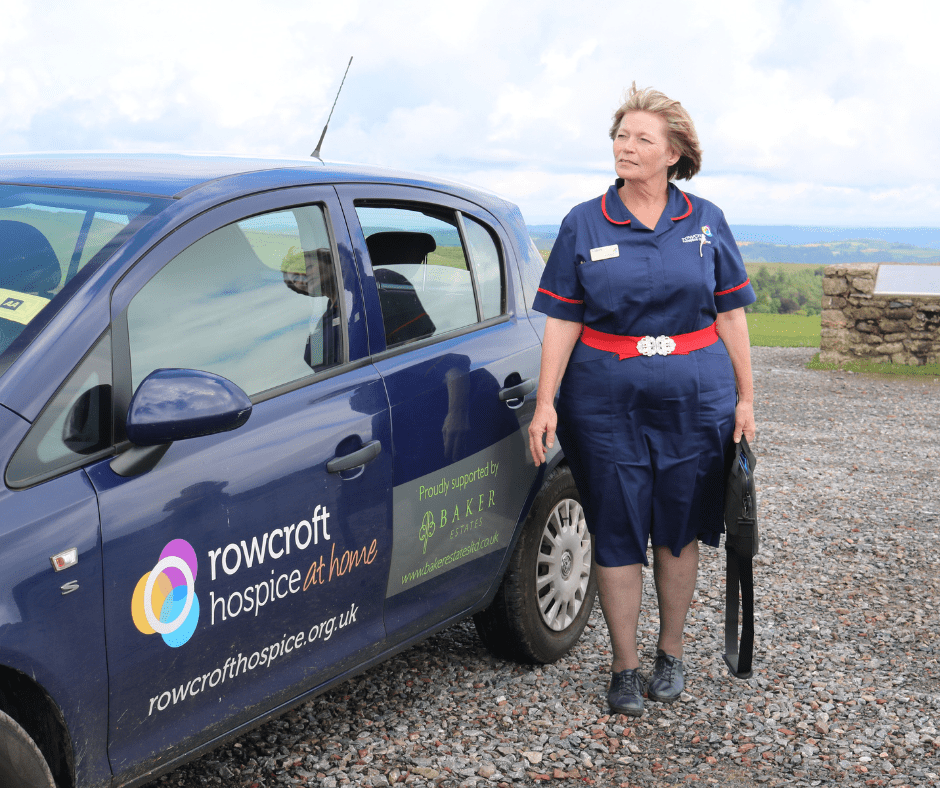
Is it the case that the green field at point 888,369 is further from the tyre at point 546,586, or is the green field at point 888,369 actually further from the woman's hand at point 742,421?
the woman's hand at point 742,421

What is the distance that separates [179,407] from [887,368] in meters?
14.0

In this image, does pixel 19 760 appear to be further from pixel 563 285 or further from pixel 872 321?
pixel 872 321

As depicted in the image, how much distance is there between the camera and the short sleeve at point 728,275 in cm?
330

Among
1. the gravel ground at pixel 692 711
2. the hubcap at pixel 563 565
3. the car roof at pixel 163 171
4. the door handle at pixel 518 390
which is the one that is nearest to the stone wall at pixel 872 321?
the gravel ground at pixel 692 711

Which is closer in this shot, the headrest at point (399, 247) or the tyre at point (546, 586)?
the headrest at point (399, 247)

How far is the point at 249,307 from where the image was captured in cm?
257

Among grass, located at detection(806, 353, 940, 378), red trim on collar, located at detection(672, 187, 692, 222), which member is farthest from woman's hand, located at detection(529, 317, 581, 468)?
grass, located at detection(806, 353, 940, 378)

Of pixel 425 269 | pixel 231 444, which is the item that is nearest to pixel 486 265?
pixel 425 269

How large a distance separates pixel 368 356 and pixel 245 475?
626 mm

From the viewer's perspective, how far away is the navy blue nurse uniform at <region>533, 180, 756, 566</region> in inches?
126

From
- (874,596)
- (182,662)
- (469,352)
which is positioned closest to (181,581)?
(182,662)

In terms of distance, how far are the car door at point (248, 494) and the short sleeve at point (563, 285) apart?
75 cm

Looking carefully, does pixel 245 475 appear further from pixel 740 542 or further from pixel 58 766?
pixel 740 542

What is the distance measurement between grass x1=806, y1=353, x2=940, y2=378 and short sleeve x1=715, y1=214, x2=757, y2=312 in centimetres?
1193
